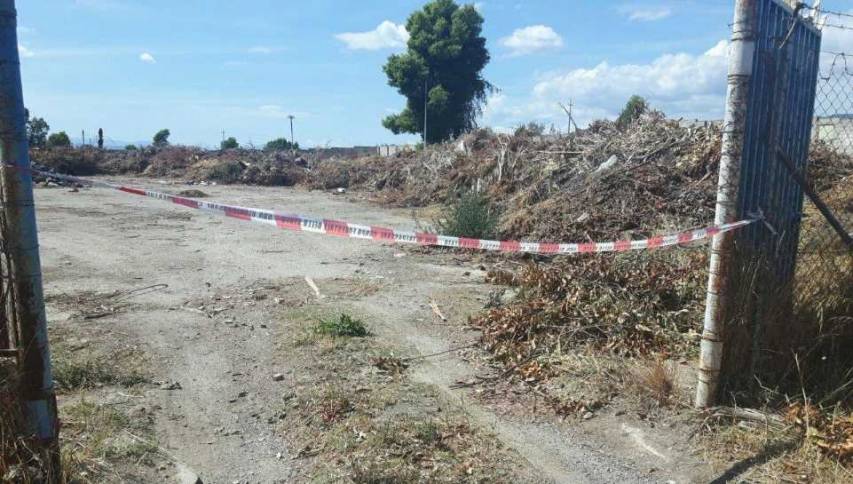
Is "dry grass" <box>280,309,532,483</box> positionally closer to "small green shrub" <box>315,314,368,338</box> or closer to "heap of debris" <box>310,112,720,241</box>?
→ "small green shrub" <box>315,314,368,338</box>

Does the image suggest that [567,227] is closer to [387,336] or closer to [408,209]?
[387,336]

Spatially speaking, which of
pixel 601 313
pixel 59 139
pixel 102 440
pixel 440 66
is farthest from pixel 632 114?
pixel 59 139

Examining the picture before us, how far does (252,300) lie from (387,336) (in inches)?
78.1

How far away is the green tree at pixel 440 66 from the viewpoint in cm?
3988

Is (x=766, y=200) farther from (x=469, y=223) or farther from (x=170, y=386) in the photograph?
(x=469, y=223)

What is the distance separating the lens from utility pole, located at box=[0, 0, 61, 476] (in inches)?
91.5

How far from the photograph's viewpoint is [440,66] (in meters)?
40.3

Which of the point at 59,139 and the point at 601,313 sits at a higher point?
the point at 59,139

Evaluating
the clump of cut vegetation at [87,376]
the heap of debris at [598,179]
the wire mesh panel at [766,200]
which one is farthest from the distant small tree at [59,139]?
the wire mesh panel at [766,200]

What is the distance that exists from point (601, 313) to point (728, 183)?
2.03m

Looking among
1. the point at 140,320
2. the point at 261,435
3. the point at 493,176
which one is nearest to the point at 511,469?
the point at 261,435

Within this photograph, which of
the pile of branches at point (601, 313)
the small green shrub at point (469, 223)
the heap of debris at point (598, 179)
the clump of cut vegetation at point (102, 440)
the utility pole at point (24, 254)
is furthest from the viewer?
the heap of debris at point (598, 179)

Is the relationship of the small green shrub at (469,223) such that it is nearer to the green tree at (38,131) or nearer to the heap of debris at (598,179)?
the heap of debris at (598,179)

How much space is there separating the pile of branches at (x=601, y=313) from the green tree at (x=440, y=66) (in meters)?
34.7
